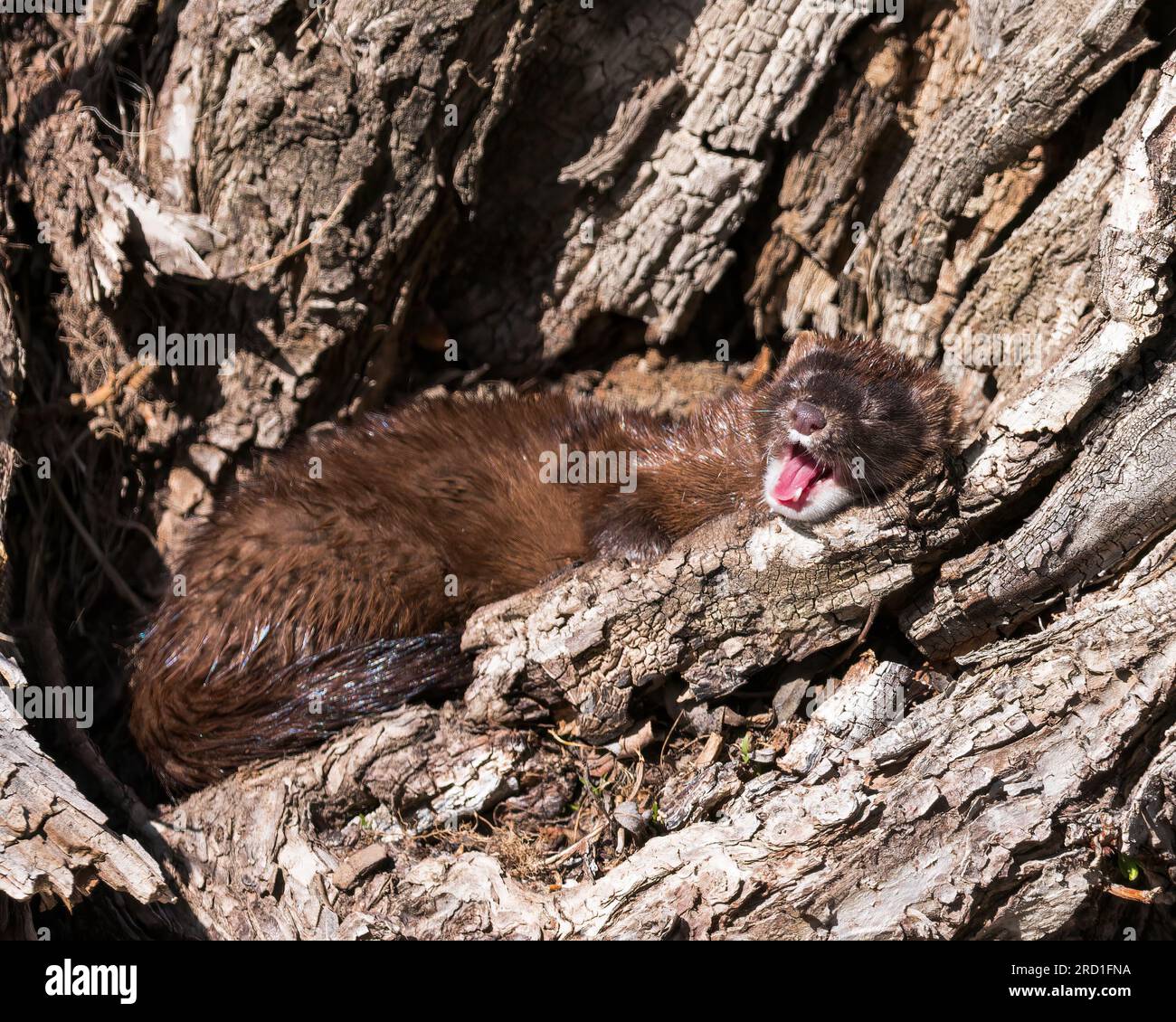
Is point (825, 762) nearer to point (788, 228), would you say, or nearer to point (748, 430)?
point (748, 430)

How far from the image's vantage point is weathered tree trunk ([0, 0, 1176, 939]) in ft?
11.3

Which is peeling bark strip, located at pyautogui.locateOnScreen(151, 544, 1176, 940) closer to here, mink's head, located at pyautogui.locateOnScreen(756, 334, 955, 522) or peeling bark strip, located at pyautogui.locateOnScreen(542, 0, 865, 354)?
mink's head, located at pyautogui.locateOnScreen(756, 334, 955, 522)

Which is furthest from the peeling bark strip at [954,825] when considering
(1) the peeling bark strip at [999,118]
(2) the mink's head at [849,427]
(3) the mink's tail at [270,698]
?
(1) the peeling bark strip at [999,118]

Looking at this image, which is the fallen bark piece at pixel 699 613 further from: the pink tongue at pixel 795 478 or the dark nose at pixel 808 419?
the dark nose at pixel 808 419

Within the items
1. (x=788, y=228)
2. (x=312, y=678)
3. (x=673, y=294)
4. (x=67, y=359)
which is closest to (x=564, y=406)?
(x=673, y=294)

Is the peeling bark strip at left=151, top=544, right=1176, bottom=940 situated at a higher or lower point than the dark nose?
lower

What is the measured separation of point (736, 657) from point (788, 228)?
97.3 inches

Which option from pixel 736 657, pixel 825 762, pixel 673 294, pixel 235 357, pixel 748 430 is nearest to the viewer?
pixel 825 762

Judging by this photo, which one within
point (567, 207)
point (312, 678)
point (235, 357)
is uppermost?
point (567, 207)

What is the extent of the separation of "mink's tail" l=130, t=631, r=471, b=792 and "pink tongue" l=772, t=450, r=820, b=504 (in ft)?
4.95

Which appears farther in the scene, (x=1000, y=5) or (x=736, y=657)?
(x=1000, y=5)

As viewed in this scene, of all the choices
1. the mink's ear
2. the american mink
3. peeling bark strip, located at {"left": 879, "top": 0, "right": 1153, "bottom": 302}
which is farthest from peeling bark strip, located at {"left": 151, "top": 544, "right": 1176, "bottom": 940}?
peeling bark strip, located at {"left": 879, "top": 0, "right": 1153, "bottom": 302}

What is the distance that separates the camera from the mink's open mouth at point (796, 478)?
4094mm
